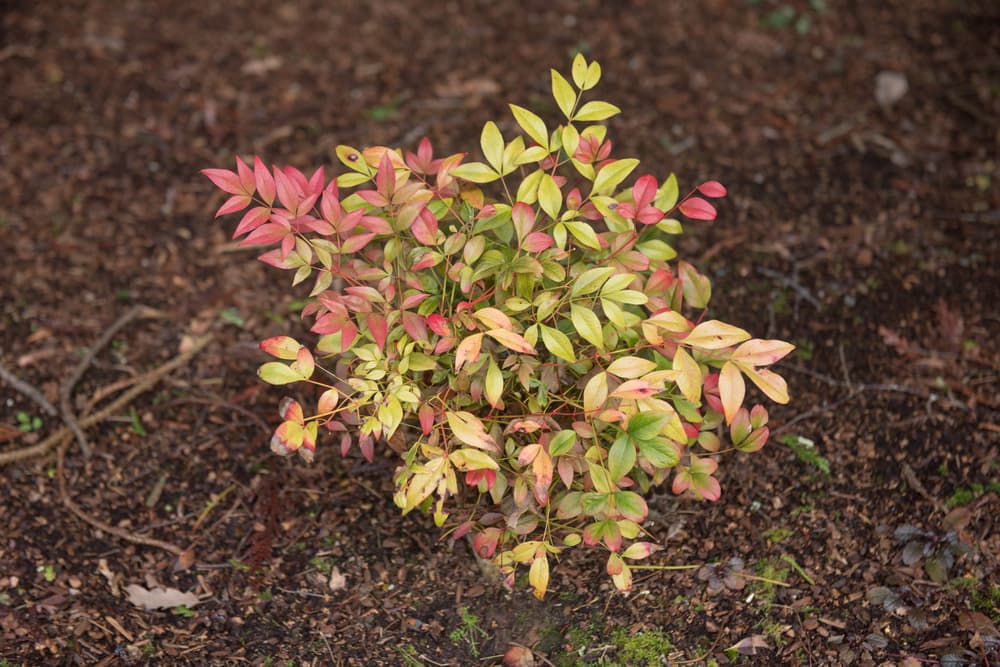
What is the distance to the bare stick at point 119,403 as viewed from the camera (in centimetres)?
264

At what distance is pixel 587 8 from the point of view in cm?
437

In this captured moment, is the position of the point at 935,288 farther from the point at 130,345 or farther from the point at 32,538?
the point at 32,538

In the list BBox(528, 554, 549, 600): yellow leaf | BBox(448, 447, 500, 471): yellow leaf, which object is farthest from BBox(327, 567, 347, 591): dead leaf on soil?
BBox(448, 447, 500, 471): yellow leaf

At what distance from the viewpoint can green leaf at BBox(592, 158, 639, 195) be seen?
77.5 inches

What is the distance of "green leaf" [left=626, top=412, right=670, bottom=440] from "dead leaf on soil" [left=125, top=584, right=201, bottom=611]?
1314 mm

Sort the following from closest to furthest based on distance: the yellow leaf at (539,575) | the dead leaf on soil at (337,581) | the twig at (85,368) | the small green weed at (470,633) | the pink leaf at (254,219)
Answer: the pink leaf at (254,219), the yellow leaf at (539,575), the small green weed at (470,633), the dead leaf on soil at (337,581), the twig at (85,368)

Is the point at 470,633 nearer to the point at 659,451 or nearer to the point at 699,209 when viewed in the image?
the point at 659,451

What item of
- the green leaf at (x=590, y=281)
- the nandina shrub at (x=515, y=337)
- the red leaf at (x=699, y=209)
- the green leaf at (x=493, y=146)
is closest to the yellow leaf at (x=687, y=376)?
the nandina shrub at (x=515, y=337)

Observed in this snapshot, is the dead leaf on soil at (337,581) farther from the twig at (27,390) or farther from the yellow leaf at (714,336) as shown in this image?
the yellow leaf at (714,336)

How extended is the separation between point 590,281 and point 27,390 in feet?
6.48

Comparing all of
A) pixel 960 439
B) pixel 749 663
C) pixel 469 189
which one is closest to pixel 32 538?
pixel 469 189

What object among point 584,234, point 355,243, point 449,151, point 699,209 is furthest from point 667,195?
point 449,151

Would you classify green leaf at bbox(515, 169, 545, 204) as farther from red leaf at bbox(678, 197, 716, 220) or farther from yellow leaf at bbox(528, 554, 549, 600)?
yellow leaf at bbox(528, 554, 549, 600)

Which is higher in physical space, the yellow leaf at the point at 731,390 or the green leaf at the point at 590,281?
the green leaf at the point at 590,281
